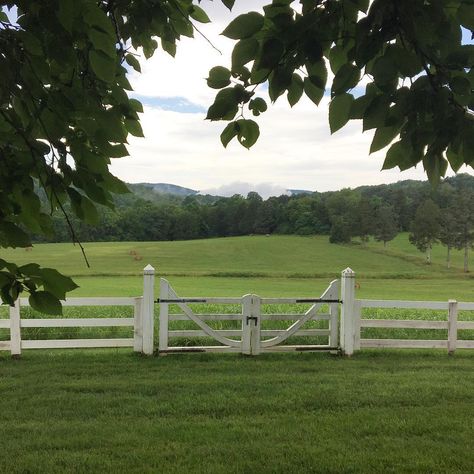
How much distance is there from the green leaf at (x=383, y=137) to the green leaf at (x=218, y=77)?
0.58 metres

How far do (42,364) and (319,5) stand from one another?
296 inches

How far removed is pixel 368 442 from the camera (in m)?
4.75

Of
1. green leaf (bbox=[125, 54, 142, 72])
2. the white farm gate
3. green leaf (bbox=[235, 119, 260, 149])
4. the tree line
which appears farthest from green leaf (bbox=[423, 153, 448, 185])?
the tree line

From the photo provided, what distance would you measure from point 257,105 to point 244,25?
20.2 inches

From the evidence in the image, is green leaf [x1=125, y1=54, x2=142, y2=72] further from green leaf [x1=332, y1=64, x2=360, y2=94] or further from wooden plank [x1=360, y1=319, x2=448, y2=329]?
wooden plank [x1=360, y1=319, x2=448, y2=329]

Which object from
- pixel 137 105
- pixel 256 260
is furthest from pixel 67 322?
pixel 256 260

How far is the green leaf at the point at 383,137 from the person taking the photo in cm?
175

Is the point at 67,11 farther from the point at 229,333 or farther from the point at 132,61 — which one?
the point at 229,333

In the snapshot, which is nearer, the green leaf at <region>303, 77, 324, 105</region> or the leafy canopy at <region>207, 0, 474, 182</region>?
the leafy canopy at <region>207, 0, 474, 182</region>

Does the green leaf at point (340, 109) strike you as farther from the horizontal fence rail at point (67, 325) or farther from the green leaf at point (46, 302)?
the horizontal fence rail at point (67, 325)

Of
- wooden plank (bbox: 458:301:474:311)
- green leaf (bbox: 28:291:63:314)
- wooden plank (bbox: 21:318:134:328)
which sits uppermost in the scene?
green leaf (bbox: 28:291:63:314)

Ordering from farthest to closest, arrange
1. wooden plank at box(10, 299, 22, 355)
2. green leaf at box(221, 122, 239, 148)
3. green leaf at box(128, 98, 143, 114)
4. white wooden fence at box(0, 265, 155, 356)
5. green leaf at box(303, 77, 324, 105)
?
white wooden fence at box(0, 265, 155, 356), wooden plank at box(10, 299, 22, 355), green leaf at box(128, 98, 143, 114), green leaf at box(221, 122, 239, 148), green leaf at box(303, 77, 324, 105)

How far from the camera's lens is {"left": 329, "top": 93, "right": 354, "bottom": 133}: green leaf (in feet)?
5.86

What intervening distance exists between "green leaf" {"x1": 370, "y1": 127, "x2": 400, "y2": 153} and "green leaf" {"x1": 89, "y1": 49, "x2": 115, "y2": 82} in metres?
0.91
